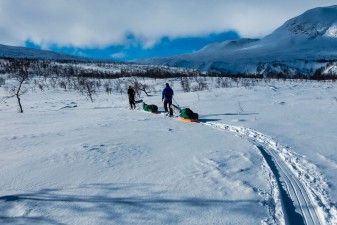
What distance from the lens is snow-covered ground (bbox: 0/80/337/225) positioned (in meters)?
4.17

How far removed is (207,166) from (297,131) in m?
4.68

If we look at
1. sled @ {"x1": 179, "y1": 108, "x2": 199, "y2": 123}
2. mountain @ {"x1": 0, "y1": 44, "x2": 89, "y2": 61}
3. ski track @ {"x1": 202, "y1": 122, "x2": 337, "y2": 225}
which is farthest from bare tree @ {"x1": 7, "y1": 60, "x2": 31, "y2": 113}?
mountain @ {"x1": 0, "y1": 44, "x2": 89, "y2": 61}

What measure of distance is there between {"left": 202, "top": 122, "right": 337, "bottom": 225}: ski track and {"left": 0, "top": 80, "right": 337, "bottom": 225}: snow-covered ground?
0.05 ft

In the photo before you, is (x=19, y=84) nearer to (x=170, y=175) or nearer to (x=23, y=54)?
(x=170, y=175)

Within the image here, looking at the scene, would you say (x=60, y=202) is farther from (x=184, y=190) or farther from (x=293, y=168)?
(x=293, y=168)

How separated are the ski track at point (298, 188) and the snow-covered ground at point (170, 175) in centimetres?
2

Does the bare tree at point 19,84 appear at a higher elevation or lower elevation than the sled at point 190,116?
higher

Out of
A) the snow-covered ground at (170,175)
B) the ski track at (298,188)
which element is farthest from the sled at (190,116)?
the ski track at (298,188)

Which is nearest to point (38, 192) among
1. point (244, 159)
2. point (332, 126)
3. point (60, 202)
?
point (60, 202)

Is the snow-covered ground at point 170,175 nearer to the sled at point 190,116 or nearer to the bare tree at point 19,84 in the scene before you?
the sled at point 190,116

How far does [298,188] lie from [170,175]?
2285 mm

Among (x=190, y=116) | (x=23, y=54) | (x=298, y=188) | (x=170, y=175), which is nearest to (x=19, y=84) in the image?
(x=190, y=116)

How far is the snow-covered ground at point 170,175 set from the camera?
13.7ft

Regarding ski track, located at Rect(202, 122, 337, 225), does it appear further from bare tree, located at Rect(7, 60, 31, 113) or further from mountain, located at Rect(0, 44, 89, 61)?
mountain, located at Rect(0, 44, 89, 61)
